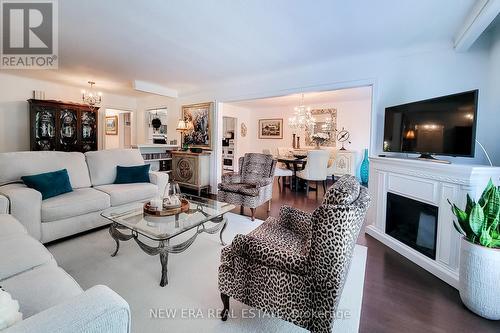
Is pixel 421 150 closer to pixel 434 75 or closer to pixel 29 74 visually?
pixel 434 75

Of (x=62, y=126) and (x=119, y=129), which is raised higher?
(x=119, y=129)

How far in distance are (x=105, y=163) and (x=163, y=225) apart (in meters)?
2.01

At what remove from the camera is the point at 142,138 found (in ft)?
21.7

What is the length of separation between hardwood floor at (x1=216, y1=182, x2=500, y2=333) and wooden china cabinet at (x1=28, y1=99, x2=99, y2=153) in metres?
5.91

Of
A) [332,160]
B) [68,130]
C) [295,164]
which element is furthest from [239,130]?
[68,130]

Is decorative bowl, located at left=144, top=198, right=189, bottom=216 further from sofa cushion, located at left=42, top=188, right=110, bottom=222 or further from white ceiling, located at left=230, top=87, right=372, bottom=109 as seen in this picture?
white ceiling, located at left=230, top=87, right=372, bottom=109

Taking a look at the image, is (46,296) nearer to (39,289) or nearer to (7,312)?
(39,289)

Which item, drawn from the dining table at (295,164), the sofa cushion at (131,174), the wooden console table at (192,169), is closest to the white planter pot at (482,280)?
the sofa cushion at (131,174)

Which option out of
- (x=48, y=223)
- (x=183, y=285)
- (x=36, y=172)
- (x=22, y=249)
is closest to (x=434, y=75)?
(x=183, y=285)

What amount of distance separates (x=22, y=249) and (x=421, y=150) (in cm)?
350

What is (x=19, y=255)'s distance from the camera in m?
1.33

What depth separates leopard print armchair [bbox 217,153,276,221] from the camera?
3.46 meters

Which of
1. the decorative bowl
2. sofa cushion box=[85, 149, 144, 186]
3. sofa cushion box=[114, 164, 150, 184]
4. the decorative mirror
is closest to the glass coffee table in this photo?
the decorative bowl

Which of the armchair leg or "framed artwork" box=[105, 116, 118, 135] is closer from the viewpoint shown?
the armchair leg
